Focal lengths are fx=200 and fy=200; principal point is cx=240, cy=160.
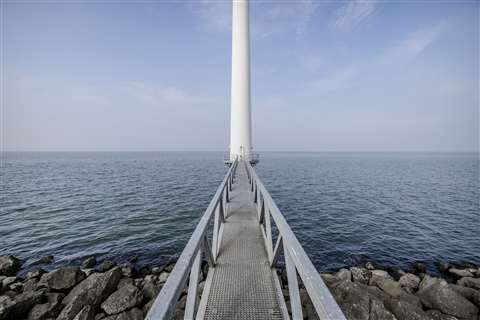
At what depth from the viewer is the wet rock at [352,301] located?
15.5ft

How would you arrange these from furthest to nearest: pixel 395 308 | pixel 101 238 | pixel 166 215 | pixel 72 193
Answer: pixel 72 193 → pixel 166 215 → pixel 101 238 → pixel 395 308

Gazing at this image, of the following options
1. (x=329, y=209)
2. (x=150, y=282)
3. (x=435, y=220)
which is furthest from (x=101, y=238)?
(x=435, y=220)

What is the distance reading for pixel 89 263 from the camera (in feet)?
24.9

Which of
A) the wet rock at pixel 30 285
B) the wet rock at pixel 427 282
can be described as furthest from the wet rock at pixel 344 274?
the wet rock at pixel 30 285

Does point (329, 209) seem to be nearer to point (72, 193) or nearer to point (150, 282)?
point (150, 282)

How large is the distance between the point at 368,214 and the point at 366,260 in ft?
20.6

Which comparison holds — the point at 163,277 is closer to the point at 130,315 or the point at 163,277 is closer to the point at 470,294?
the point at 130,315

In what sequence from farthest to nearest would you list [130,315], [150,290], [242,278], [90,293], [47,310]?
[150,290], [90,293], [47,310], [130,315], [242,278]

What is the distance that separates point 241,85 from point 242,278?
924 inches

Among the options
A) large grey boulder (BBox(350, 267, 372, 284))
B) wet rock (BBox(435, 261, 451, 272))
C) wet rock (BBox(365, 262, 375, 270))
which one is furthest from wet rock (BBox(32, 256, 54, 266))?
wet rock (BBox(435, 261, 451, 272))

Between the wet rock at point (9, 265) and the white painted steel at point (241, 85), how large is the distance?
733 inches

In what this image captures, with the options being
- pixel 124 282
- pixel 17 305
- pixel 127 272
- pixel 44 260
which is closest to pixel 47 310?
pixel 17 305

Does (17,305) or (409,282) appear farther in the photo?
(409,282)

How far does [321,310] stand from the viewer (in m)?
1.26
